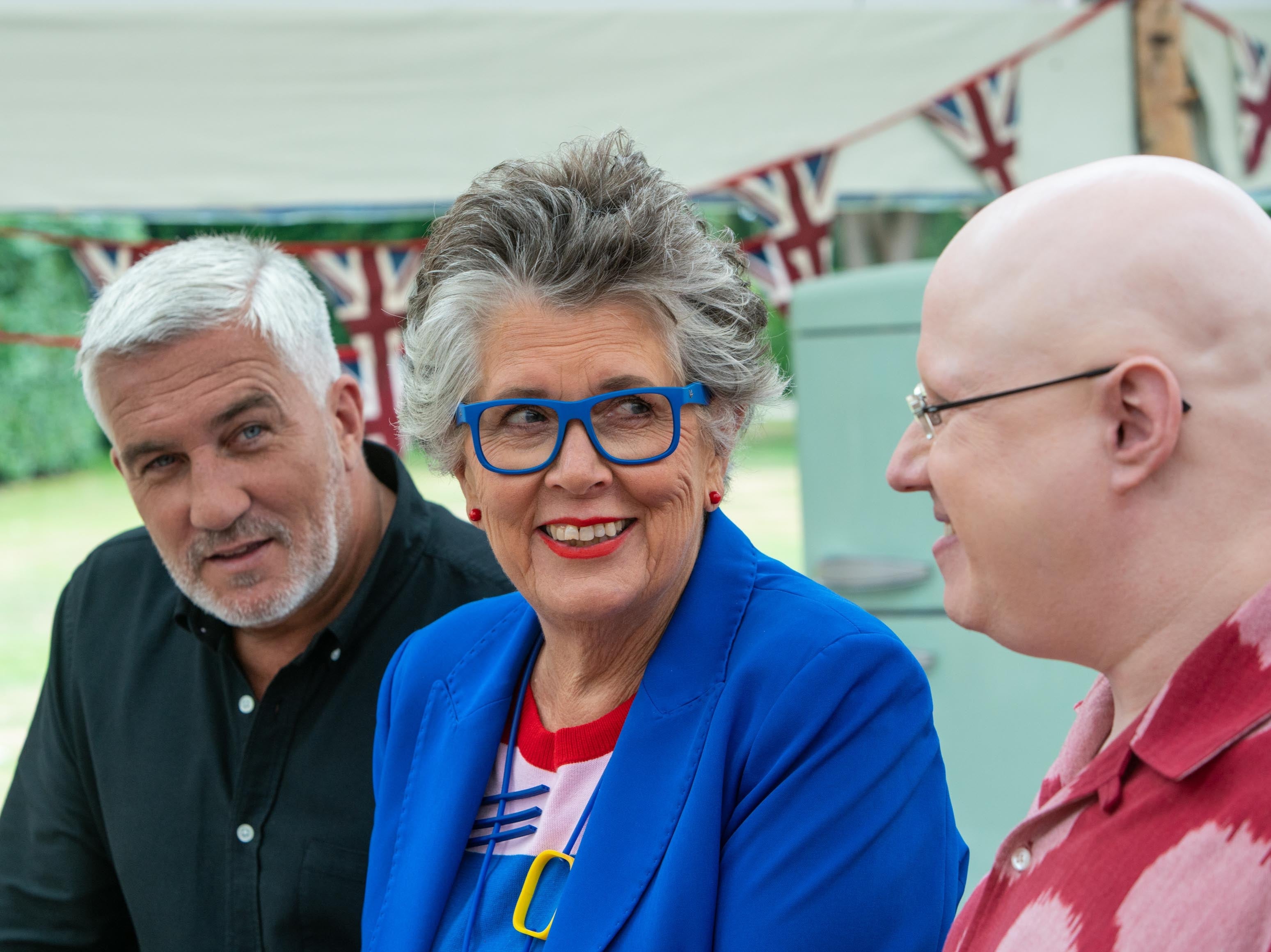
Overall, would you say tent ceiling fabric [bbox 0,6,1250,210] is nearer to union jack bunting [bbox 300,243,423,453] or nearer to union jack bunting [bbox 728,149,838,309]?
union jack bunting [bbox 728,149,838,309]

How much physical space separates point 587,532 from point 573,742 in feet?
0.98

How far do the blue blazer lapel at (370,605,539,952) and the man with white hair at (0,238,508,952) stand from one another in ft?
1.12

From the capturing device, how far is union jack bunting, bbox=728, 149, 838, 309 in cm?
323

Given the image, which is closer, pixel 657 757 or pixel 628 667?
pixel 657 757

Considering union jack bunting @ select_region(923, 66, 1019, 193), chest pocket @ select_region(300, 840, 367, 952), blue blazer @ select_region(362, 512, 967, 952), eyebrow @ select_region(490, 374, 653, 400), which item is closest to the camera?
blue blazer @ select_region(362, 512, 967, 952)

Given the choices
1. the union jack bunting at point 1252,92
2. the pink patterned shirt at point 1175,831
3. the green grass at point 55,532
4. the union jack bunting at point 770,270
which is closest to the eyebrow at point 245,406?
the pink patterned shirt at point 1175,831

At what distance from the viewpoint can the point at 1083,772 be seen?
97cm

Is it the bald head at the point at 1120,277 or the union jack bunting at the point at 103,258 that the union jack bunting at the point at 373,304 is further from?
the bald head at the point at 1120,277

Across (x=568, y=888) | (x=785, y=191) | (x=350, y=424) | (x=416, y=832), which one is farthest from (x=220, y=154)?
(x=568, y=888)

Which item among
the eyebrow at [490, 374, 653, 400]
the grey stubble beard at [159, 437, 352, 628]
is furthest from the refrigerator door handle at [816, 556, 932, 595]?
the eyebrow at [490, 374, 653, 400]

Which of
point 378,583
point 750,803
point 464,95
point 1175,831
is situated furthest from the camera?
point 464,95

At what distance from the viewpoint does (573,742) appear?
1.59 metres

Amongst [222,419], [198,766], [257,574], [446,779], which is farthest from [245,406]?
[446,779]

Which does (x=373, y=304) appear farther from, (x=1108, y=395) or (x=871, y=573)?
(x=1108, y=395)
